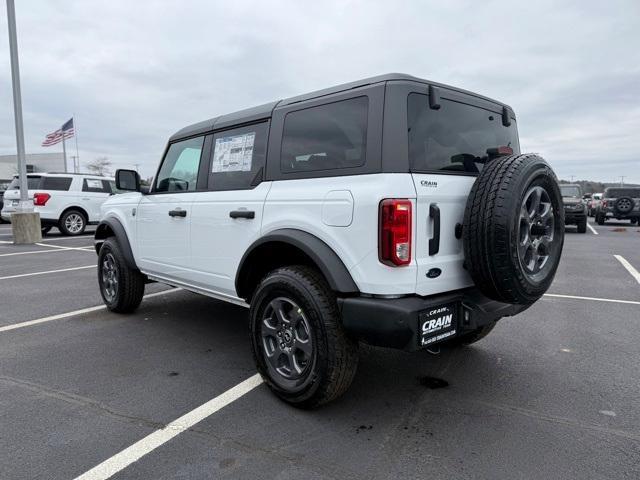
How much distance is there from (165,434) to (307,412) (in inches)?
32.9

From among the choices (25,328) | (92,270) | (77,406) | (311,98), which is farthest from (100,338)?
(92,270)

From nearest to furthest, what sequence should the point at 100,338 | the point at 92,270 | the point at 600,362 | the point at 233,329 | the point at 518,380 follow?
the point at 518,380 < the point at 600,362 < the point at 100,338 < the point at 233,329 < the point at 92,270

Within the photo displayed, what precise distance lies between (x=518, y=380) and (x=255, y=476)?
2.07 metres

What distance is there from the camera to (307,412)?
9.29 feet

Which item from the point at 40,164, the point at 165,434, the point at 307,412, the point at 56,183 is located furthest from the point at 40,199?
the point at 40,164

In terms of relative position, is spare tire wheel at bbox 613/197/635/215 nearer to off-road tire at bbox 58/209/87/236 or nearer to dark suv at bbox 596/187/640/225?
dark suv at bbox 596/187/640/225

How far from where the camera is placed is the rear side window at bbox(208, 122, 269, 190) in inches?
132

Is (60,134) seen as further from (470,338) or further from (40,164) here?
(40,164)

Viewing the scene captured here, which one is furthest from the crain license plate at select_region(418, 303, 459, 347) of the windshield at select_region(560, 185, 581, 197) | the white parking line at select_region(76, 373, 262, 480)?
the windshield at select_region(560, 185, 581, 197)

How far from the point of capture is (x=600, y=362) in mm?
3623

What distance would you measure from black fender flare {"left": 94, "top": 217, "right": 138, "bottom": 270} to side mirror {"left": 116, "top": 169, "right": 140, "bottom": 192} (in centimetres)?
51

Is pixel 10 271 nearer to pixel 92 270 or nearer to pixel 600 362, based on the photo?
pixel 92 270

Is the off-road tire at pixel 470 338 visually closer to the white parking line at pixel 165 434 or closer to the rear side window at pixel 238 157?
the white parking line at pixel 165 434

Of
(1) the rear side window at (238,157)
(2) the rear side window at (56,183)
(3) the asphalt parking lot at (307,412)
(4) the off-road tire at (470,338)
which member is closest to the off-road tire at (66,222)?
(2) the rear side window at (56,183)
